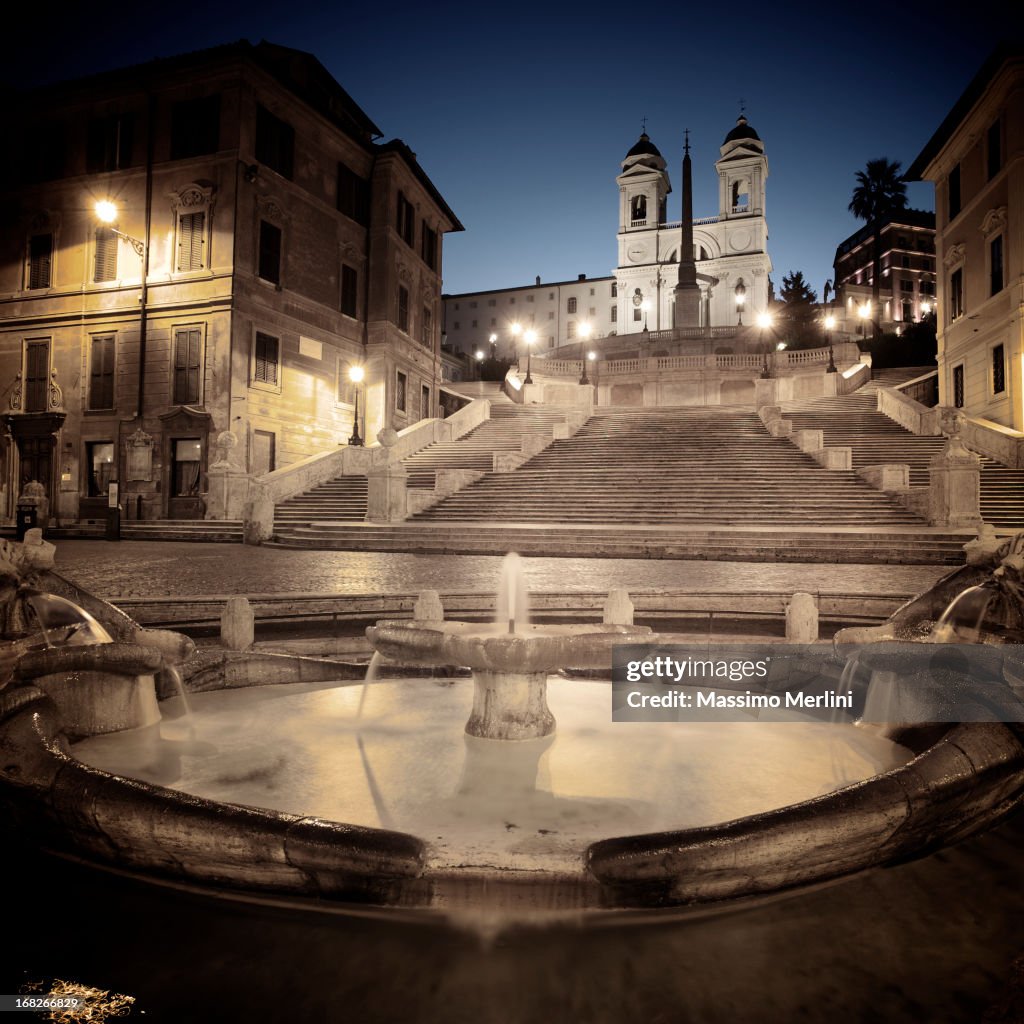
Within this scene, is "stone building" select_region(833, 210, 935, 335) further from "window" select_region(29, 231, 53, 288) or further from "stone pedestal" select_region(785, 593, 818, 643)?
"stone pedestal" select_region(785, 593, 818, 643)

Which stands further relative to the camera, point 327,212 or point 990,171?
point 327,212

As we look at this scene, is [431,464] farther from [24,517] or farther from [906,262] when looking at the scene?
[906,262]

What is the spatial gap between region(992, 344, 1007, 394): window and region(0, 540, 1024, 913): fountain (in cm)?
2478

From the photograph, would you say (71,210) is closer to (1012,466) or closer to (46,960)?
(46,960)

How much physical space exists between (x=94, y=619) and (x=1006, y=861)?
5.92 metres

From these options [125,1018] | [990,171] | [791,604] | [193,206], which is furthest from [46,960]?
[990,171]

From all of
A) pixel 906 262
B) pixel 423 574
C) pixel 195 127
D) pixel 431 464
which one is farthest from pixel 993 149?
pixel 906 262

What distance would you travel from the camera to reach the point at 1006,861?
3346mm

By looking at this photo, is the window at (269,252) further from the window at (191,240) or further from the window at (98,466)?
the window at (98,466)

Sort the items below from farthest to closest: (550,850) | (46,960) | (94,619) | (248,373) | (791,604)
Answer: (248,373), (791,604), (94,619), (550,850), (46,960)

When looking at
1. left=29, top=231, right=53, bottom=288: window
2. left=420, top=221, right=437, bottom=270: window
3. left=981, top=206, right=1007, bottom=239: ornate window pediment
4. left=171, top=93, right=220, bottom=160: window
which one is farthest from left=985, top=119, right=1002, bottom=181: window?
left=29, top=231, right=53, bottom=288: window

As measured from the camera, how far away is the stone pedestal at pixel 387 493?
18.4 m

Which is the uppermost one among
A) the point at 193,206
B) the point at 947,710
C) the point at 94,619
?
the point at 193,206

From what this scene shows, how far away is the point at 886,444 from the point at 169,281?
86.9 feet
